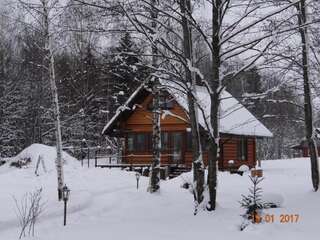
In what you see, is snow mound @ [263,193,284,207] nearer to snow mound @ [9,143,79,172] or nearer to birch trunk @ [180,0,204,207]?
birch trunk @ [180,0,204,207]

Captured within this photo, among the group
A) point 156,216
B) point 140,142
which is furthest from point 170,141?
point 156,216

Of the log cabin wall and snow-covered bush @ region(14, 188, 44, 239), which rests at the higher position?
the log cabin wall

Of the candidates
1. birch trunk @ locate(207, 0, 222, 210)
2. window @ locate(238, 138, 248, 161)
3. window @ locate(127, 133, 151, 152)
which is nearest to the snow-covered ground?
birch trunk @ locate(207, 0, 222, 210)

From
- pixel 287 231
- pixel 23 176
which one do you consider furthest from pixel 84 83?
pixel 287 231

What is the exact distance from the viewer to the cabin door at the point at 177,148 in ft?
94.1

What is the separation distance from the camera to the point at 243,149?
32875 millimetres

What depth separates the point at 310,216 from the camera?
382 inches

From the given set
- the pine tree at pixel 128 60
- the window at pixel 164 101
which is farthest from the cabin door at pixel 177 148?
the pine tree at pixel 128 60
